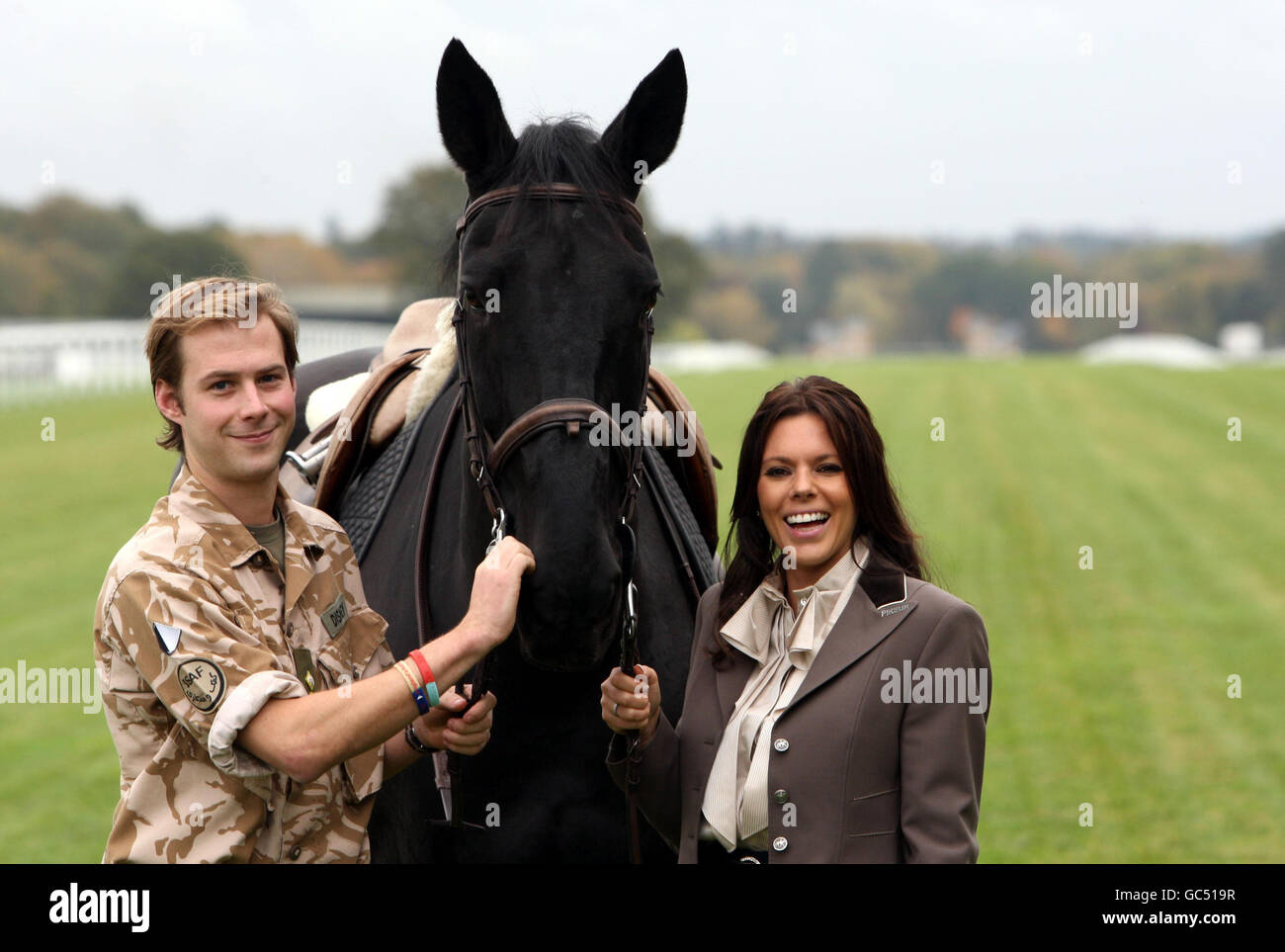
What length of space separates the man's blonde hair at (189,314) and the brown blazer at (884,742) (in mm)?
1350

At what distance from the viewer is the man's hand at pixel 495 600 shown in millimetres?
2404

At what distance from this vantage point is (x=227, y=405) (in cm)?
248

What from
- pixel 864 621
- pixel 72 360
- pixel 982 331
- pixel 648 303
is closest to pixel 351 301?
pixel 72 360

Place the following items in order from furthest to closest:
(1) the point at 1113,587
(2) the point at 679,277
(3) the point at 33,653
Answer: (2) the point at 679,277 → (1) the point at 1113,587 → (3) the point at 33,653

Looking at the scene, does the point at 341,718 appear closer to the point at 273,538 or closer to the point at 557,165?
the point at 273,538

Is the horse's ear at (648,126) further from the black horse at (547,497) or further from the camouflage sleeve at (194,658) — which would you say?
the camouflage sleeve at (194,658)

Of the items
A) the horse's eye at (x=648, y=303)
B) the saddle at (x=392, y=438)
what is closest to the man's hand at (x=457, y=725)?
the horse's eye at (x=648, y=303)

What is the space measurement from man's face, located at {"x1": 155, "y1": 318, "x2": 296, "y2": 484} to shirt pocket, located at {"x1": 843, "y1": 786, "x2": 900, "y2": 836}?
1331 millimetres

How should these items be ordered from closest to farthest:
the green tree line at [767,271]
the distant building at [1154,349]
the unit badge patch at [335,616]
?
the unit badge patch at [335,616]
the green tree line at [767,271]
the distant building at [1154,349]

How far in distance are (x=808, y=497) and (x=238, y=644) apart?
117 cm

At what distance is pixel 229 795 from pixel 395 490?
163cm
